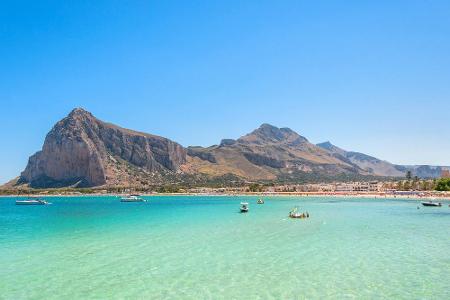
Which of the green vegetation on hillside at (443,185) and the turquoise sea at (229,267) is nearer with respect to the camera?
the turquoise sea at (229,267)

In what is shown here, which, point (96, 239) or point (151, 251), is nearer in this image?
point (151, 251)

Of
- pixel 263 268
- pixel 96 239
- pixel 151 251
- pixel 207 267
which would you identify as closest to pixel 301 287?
pixel 263 268

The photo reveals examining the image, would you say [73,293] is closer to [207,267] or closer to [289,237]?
[207,267]

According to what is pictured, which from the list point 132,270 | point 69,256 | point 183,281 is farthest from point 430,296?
point 69,256

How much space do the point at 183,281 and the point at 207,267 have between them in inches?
155

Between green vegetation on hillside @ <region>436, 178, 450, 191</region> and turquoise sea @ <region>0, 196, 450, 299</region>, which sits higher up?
green vegetation on hillside @ <region>436, 178, 450, 191</region>

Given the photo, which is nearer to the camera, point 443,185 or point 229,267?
point 229,267

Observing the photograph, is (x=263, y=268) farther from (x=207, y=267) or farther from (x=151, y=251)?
(x=151, y=251)

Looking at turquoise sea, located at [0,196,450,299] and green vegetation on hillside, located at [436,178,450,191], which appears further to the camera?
green vegetation on hillside, located at [436,178,450,191]

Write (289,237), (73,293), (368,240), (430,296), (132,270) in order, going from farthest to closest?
1. (289,237)
2. (368,240)
3. (132,270)
4. (73,293)
5. (430,296)

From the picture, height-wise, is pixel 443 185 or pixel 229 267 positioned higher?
pixel 443 185

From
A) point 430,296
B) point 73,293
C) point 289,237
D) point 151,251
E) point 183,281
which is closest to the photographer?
point 430,296

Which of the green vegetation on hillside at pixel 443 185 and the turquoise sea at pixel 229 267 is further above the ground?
the green vegetation on hillside at pixel 443 185

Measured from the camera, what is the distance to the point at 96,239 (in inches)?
1672
